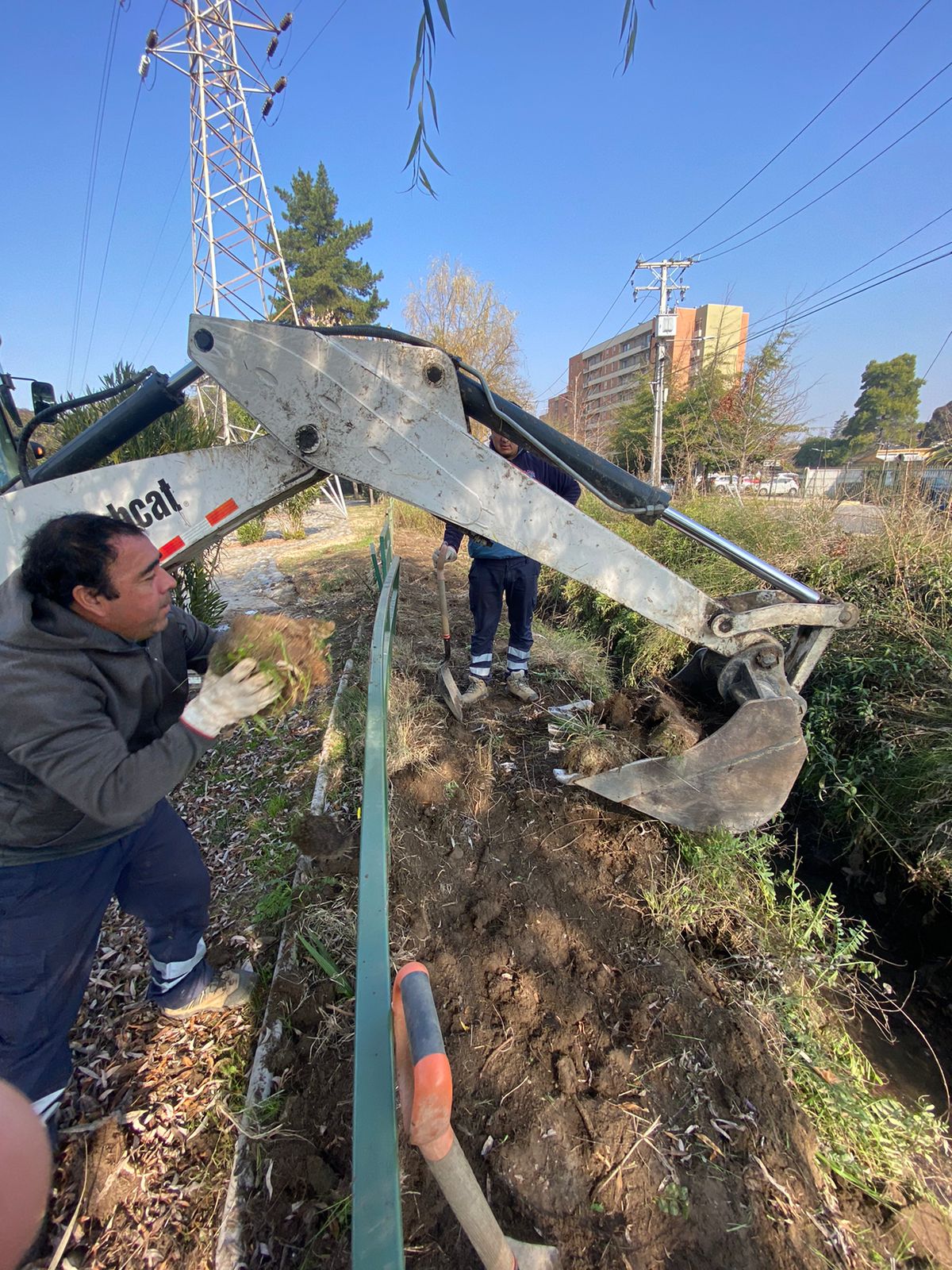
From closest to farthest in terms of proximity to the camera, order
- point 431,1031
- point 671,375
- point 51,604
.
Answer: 1. point 431,1031
2. point 51,604
3. point 671,375

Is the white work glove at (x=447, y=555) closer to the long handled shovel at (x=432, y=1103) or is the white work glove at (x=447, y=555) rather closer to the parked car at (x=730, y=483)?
the long handled shovel at (x=432, y=1103)

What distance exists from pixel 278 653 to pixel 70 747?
623mm

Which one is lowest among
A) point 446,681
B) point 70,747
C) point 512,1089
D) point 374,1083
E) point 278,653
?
point 512,1089

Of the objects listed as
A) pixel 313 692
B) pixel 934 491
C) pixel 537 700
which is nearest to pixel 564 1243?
pixel 537 700

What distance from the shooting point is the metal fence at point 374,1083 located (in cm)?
99

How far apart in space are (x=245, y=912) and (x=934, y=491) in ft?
22.5

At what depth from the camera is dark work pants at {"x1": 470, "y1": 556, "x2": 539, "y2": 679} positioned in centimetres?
473

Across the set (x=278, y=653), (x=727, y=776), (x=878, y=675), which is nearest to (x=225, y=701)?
(x=278, y=653)

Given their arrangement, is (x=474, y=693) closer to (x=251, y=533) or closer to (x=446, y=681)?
(x=446, y=681)

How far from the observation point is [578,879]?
120 inches

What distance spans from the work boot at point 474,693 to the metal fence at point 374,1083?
262 centimetres

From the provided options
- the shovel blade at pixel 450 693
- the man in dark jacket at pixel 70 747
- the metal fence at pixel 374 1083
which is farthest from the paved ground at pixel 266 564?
the metal fence at pixel 374 1083

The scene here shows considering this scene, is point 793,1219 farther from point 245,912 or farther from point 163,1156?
point 245,912

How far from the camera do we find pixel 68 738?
5.37 feet
